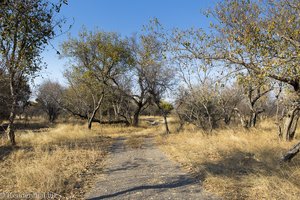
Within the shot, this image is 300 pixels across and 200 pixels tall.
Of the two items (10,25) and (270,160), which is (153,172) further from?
(10,25)

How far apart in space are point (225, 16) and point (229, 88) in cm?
1103

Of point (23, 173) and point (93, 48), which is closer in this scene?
point (23, 173)

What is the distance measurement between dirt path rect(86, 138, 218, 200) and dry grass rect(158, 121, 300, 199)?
511 mm

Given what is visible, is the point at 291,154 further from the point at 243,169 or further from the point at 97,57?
the point at 97,57

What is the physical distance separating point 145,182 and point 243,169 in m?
3.22

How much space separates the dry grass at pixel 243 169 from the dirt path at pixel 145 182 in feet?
1.68

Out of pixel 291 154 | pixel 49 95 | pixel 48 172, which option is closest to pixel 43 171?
pixel 48 172

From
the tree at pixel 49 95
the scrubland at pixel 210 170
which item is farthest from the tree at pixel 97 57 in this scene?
the tree at pixel 49 95

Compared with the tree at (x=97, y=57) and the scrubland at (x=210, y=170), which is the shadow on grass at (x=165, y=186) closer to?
the scrubland at (x=210, y=170)

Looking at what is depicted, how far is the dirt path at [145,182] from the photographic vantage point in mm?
5637

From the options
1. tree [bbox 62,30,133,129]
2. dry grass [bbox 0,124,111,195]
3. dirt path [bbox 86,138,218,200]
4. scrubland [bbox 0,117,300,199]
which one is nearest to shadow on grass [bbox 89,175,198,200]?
dirt path [bbox 86,138,218,200]

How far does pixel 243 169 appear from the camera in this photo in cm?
772

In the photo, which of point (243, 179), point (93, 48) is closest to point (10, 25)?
point (243, 179)

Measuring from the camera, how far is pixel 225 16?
815 cm
